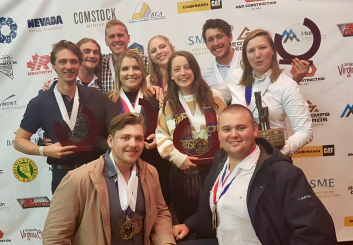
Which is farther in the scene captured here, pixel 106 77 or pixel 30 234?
pixel 30 234

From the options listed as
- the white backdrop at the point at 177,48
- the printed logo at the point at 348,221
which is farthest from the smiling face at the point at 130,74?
the printed logo at the point at 348,221

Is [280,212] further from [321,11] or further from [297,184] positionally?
[321,11]

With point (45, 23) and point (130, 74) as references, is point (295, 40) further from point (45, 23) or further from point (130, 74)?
point (45, 23)

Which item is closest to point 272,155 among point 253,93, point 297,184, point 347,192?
point 297,184

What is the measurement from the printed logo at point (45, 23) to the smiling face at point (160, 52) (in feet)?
3.04

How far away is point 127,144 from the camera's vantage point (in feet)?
6.73

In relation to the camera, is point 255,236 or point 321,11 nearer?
point 255,236

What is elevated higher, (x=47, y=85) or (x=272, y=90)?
(x=47, y=85)

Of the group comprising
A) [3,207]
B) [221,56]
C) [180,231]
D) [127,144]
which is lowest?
[180,231]

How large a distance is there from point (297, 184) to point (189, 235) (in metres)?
0.93

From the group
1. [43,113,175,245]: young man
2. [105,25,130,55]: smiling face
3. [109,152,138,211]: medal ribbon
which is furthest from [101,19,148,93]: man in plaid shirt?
[109,152,138,211]: medal ribbon

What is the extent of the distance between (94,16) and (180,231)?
2075 mm

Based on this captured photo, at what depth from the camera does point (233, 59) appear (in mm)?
2623

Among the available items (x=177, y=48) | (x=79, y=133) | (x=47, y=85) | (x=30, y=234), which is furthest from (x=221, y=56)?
(x=30, y=234)
